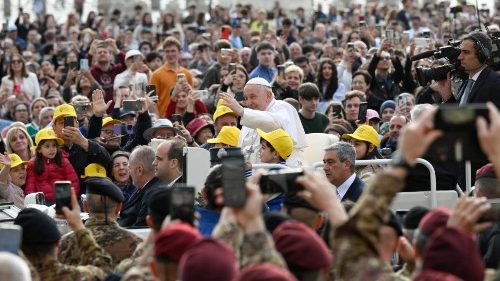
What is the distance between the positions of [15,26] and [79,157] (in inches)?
645

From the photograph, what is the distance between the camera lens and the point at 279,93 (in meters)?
18.5

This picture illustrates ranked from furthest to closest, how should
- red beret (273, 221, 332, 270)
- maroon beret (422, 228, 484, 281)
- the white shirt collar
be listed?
the white shirt collar
red beret (273, 221, 332, 270)
maroon beret (422, 228, 484, 281)

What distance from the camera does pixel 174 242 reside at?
740 centimetres

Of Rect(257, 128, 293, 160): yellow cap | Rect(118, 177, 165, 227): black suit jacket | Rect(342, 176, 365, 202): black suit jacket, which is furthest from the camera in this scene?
Rect(257, 128, 293, 160): yellow cap

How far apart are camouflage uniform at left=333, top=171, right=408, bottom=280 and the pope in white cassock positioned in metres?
5.66

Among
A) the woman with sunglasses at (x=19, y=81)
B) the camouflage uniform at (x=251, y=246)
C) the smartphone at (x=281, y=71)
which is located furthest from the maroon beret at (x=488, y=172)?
the woman with sunglasses at (x=19, y=81)

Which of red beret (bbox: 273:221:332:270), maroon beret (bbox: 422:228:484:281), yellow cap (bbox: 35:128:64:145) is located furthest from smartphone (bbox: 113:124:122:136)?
maroon beret (bbox: 422:228:484:281)

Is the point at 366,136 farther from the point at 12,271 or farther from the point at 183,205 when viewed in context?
the point at 12,271

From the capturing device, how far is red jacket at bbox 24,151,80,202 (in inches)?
593

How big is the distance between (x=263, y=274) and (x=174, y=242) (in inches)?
30.6

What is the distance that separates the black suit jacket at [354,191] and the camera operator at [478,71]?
161 centimetres

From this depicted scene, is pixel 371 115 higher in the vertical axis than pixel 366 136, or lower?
lower

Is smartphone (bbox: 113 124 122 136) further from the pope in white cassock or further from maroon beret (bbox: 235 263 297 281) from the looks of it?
maroon beret (bbox: 235 263 297 281)

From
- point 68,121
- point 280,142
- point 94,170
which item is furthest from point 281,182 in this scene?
point 68,121
